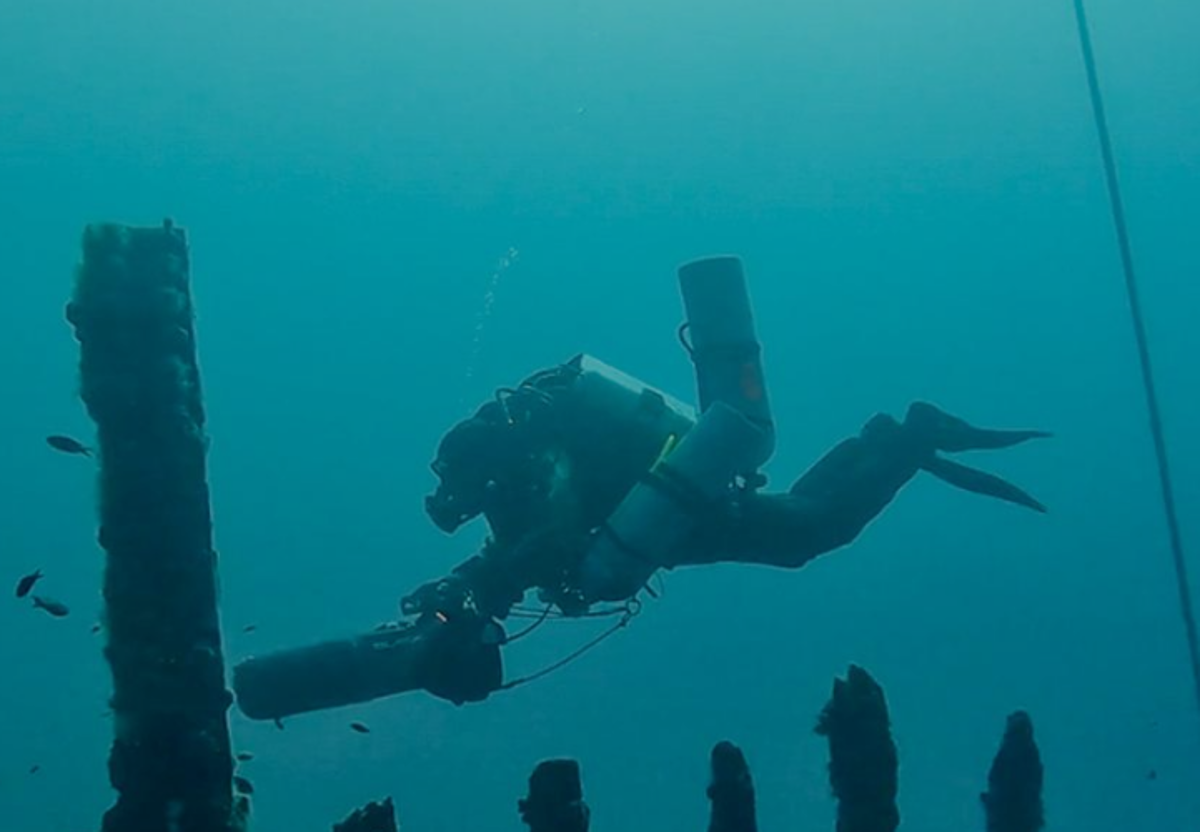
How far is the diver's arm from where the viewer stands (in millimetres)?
9781

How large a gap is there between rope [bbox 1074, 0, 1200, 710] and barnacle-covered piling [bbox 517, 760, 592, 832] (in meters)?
5.16

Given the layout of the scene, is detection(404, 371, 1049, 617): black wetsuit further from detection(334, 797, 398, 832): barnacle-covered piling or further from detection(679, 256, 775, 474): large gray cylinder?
detection(334, 797, 398, 832): barnacle-covered piling

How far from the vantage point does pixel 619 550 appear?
340 inches

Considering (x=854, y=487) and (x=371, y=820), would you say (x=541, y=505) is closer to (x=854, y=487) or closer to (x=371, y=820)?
(x=371, y=820)

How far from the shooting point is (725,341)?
31.2ft

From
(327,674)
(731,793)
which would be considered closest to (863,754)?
(731,793)

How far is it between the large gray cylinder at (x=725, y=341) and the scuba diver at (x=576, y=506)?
0.5 inches

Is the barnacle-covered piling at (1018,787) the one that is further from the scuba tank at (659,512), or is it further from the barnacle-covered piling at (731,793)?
the scuba tank at (659,512)

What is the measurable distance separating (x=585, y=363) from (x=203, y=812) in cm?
447

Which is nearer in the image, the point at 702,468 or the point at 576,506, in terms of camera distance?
the point at 702,468

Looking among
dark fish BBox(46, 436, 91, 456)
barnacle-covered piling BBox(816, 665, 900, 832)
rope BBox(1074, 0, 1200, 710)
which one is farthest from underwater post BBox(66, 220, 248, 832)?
rope BBox(1074, 0, 1200, 710)

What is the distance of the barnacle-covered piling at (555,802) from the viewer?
28.7 feet

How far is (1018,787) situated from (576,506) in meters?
4.57

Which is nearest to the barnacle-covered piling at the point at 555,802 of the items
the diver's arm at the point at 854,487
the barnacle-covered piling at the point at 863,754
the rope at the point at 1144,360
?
the diver's arm at the point at 854,487
